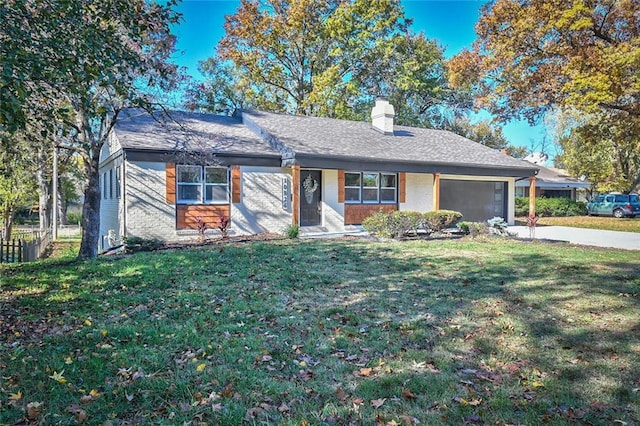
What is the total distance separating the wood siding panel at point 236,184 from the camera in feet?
46.9

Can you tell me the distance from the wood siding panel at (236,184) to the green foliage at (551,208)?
2180 centimetres

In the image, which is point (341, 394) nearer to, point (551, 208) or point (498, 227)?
point (498, 227)

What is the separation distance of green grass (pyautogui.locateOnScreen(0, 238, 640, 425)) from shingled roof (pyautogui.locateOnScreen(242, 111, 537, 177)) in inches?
302

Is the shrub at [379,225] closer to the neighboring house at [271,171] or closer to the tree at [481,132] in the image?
the neighboring house at [271,171]

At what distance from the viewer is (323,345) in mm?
4328

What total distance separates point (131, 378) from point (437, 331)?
9.90 ft

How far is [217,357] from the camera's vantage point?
159 inches

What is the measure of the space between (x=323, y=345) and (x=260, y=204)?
10.8 metres

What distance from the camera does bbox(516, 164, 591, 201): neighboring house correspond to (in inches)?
1336

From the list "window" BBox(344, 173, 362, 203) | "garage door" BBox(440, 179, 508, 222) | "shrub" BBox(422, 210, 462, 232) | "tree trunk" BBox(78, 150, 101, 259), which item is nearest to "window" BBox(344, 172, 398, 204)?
"window" BBox(344, 173, 362, 203)

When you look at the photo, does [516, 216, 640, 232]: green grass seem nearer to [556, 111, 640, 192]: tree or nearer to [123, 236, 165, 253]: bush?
[556, 111, 640, 192]: tree

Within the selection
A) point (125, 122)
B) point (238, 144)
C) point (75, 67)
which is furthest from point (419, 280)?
point (125, 122)

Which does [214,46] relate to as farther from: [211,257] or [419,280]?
[419,280]

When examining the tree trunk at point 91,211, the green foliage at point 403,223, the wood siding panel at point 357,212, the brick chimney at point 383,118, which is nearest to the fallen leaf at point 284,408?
the tree trunk at point 91,211
